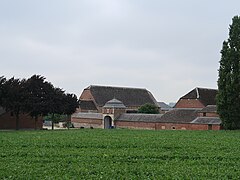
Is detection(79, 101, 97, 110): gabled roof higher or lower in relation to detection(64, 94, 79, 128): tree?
higher

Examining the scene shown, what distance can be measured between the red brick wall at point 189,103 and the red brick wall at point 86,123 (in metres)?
16.1

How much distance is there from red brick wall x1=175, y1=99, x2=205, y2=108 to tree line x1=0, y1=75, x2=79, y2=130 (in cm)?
2550

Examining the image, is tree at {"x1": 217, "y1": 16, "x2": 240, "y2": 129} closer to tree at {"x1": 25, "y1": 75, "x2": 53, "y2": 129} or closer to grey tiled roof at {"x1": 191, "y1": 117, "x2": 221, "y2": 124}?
grey tiled roof at {"x1": 191, "y1": 117, "x2": 221, "y2": 124}

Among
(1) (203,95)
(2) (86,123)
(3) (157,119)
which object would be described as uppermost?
(1) (203,95)

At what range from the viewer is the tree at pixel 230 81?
4394 cm

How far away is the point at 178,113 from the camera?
6359cm

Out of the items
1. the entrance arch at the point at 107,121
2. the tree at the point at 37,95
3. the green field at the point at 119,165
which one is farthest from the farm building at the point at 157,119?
the green field at the point at 119,165

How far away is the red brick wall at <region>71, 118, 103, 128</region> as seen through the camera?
7662 cm

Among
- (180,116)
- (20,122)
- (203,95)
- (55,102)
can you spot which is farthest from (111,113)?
(55,102)

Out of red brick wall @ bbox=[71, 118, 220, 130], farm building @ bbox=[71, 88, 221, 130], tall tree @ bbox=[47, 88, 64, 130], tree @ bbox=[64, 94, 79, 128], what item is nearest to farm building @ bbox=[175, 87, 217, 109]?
farm building @ bbox=[71, 88, 221, 130]

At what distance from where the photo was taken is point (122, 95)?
9406 cm

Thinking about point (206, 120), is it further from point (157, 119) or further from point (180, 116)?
point (157, 119)

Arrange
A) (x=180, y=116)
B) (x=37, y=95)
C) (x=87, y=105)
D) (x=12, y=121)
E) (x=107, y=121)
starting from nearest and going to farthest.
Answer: (x=37, y=95), (x=12, y=121), (x=180, y=116), (x=107, y=121), (x=87, y=105)

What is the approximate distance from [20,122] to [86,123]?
2394 centimetres
